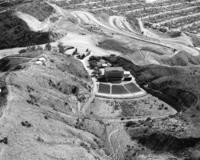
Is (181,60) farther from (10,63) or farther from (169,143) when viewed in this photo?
(10,63)

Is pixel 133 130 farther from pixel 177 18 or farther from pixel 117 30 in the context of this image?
pixel 177 18

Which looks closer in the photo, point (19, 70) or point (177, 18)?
point (19, 70)

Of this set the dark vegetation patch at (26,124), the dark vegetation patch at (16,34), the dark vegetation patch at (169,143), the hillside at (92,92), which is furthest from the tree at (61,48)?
the dark vegetation patch at (26,124)

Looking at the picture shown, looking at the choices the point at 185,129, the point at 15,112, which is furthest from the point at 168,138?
the point at 15,112

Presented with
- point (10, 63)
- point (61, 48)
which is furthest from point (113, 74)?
point (10, 63)

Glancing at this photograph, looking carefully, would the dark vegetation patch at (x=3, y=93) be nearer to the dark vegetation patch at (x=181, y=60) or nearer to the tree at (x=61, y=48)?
the tree at (x=61, y=48)
